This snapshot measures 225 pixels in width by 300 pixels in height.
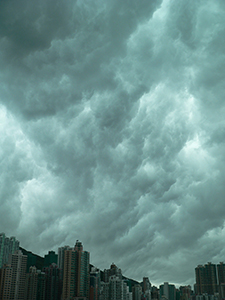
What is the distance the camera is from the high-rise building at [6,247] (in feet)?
561

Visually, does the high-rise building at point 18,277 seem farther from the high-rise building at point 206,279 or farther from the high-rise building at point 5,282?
the high-rise building at point 206,279

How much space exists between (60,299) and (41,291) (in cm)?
908

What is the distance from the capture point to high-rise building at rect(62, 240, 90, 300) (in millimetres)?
132625

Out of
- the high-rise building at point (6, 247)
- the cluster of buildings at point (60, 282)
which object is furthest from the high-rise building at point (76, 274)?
the high-rise building at point (6, 247)

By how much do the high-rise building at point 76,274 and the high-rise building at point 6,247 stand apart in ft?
164

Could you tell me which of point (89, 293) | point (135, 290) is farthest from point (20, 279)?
point (135, 290)

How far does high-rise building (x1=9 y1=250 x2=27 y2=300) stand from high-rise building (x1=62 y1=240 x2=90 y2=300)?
17554 millimetres

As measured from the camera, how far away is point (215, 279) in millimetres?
191875

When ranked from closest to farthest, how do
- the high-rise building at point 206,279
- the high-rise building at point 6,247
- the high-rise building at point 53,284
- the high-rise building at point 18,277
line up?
the high-rise building at point 18,277 < the high-rise building at point 53,284 < the high-rise building at point 6,247 < the high-rise building at point 206,279

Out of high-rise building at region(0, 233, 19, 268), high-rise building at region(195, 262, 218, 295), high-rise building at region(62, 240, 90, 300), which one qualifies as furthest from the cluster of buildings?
high-rise building at region(195, 262, 218, 295)

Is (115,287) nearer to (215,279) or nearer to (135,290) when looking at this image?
(135,290)

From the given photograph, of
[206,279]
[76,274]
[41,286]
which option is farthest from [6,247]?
[206,279]

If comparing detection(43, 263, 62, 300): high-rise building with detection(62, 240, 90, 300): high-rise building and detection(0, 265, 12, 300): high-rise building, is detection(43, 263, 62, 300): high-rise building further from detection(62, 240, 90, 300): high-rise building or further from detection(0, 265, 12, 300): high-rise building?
detection(0, 265, 12, 300): high-rise building

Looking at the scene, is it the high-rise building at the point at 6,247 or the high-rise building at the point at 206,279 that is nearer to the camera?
the high-rise building at the point at 6,247
